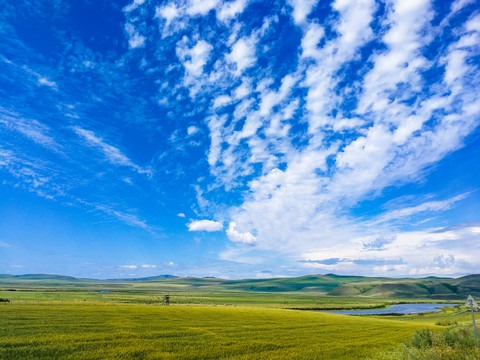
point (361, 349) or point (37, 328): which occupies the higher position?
point (37, 328)

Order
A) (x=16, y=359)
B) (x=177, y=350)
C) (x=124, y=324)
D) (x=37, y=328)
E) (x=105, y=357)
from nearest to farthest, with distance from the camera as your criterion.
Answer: (x=16, y=359), (x=105, y=357), (x=177, y=350), (x=37, y=328), (x=124, y=324)

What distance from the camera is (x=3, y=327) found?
2808cm

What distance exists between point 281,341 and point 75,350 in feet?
61.9

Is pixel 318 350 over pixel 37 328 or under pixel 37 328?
under

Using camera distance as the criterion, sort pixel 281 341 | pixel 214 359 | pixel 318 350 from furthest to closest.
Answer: pixel 281 341 → pixel 318 350 → pixel 214 359

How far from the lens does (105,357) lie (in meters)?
20.7

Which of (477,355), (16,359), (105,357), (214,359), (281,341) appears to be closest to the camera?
(477,355)

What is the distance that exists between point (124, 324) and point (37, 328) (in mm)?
8984

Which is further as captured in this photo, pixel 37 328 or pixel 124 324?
pixel 124 324

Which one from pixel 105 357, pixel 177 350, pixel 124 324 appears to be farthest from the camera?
pixel 124 324

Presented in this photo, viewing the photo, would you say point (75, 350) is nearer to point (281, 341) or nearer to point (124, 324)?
point (124, 324)

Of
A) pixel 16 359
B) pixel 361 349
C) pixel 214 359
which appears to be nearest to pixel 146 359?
Answer: pixel 214 359

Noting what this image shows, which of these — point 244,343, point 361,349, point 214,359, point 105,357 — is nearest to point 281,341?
point 244,343

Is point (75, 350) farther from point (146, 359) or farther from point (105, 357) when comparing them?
point (146, 359)
